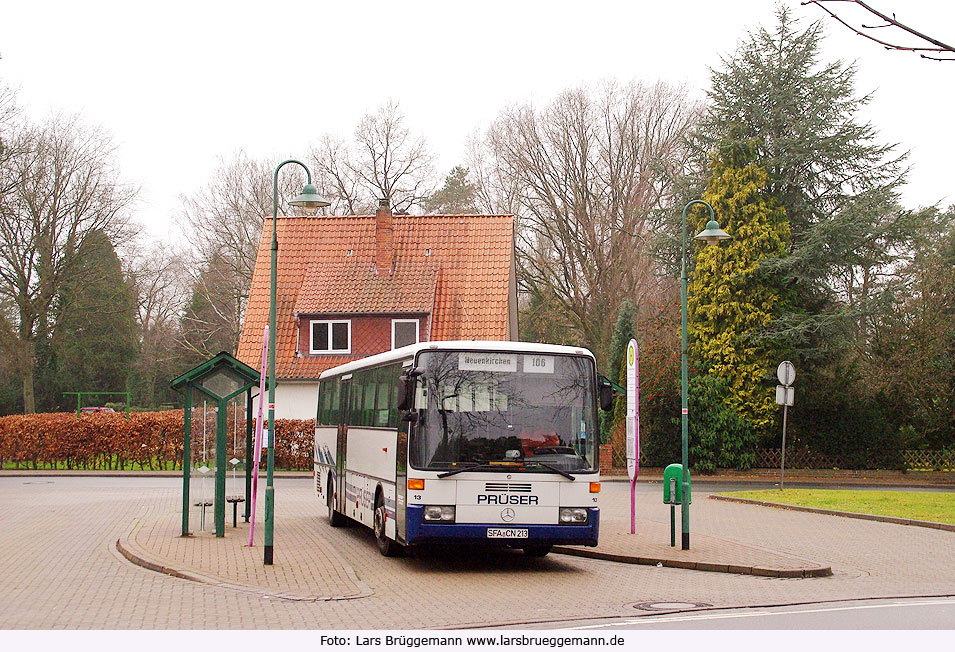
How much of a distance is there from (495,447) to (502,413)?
0.46 m

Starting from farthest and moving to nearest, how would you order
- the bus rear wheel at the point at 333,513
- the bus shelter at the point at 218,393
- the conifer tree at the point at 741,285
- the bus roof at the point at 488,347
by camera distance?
1. the conifer tree at the point at 741,285
2. the bus rear wheel at the point at 333,513
3. the bus shelter at the point at 218,393
4. the bus roof at the point at 488,347

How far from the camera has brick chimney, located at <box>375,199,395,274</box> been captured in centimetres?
4491

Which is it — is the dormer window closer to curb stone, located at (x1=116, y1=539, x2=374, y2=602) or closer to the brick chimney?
the brick chimney

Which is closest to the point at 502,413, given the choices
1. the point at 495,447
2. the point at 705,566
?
the point at 495,447

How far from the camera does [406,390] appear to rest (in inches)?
547

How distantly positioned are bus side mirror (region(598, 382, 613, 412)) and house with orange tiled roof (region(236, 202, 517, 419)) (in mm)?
26360

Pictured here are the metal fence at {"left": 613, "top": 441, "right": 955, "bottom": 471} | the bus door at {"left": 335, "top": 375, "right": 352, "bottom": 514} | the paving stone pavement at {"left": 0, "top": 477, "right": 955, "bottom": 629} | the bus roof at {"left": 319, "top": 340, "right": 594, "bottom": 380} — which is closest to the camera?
the paving stone pavement at {"left": 0, "top": 477, "right": 955, "bottom": 629}

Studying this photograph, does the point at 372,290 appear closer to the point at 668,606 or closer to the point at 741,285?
the point at 741,285

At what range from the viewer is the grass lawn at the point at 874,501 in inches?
865

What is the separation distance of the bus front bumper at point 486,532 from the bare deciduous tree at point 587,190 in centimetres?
3660

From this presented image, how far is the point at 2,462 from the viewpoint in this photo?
39375 mm

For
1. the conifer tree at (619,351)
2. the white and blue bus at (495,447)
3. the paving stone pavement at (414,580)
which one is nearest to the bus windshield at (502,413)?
the white and blue bus at (495,447)

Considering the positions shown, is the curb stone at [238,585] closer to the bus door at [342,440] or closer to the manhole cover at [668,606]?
the manhole cover at [668,606]

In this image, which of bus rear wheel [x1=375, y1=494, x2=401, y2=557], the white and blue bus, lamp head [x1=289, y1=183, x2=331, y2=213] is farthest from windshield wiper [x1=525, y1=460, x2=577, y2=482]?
lamp head [x1=289, y1=183, x2=331, y2=213]
